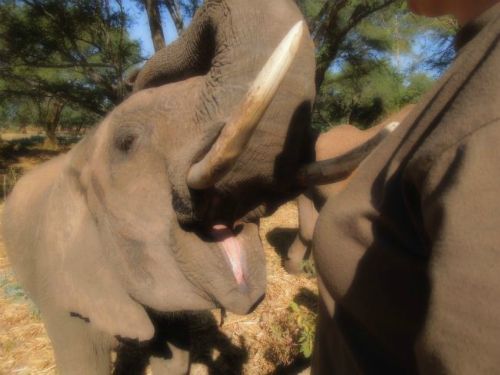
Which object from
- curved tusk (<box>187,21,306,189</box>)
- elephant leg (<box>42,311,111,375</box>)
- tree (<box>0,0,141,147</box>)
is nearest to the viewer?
curved tusk (<box>187,21,306,189</box>)

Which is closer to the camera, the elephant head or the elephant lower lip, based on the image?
the elephant head

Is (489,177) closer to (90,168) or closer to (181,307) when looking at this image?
(181,307)

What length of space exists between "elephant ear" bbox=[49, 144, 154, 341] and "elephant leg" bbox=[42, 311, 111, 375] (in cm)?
32

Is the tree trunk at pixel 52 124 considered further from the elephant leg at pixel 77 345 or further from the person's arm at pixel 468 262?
the person's arm at pixel 468 262

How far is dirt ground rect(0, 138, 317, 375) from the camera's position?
313cm

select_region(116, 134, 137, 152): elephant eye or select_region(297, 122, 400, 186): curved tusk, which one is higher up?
select_region(116, 134, 137, 152): elephant eye

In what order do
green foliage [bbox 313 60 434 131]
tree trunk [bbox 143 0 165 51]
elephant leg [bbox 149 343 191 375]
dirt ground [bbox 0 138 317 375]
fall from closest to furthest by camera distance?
elephant leg [bbox 149 343 191 375]
dirt ground [bbox 0 138 317 375]
tree trunk [bbox 143 0 165 51]
green foliage [bbox 313 60 434 131]

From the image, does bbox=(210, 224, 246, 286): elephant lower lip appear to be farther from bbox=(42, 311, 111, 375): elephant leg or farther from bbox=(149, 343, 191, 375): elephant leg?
bbox=(149, 343, 191, 375): elephant leg

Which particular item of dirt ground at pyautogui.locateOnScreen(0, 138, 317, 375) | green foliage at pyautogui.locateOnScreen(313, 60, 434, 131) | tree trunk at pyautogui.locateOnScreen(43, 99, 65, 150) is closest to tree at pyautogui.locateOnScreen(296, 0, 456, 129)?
green foliage at pyautogui.locateOnScreen(313, 60, 434, 131)

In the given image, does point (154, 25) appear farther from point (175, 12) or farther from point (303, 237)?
point (303, 237)

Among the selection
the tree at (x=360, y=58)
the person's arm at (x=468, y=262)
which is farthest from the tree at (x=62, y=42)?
the person's arm at (x=468, y=262)

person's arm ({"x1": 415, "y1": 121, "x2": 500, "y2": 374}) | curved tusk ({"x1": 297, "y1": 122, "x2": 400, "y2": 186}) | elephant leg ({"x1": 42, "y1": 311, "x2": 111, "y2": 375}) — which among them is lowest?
elephant leg ({"x1": 42, "y1": 311, "x2": 111, "y2": 375})

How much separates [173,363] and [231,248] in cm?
146

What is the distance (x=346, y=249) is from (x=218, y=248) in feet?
2.59
